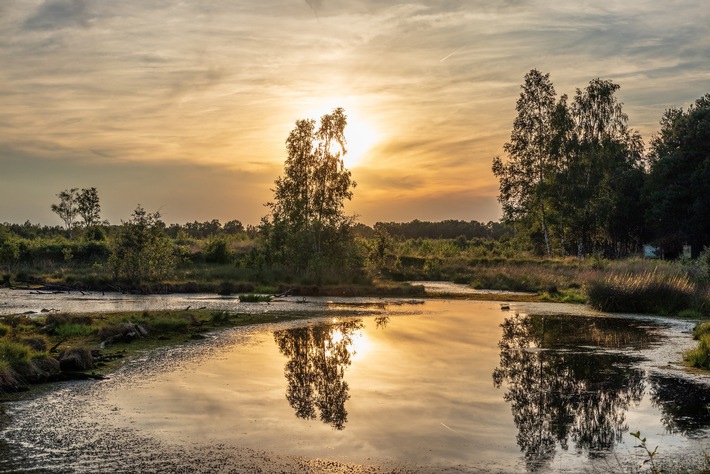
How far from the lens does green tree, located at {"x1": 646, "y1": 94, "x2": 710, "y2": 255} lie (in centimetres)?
5675

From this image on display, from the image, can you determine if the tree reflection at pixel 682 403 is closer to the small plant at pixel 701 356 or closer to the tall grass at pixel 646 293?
the small plant at pixel 701 356

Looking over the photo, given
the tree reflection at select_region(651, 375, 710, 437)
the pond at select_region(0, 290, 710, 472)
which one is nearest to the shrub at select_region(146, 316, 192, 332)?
the pond at select_region(0, 290, 710, 472)

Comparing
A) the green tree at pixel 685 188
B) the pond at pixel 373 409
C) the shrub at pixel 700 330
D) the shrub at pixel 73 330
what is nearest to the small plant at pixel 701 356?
the pond at pixel 373 409

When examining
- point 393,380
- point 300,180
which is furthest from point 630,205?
point 393,380

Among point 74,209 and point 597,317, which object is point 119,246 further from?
point 74,209

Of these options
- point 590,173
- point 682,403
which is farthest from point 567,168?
point 682,403

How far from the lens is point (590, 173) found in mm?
64875

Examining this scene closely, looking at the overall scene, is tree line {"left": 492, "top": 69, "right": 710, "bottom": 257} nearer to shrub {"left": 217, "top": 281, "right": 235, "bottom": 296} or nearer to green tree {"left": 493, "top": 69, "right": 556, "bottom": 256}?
green tree {"left": 493, "top": 69, "right": 556, "bottom": 256}

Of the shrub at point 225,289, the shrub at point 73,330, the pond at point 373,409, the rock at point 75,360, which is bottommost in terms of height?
the pond at point 373,409

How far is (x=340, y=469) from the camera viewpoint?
31.2 ft

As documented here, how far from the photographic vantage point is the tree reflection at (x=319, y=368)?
517 inches

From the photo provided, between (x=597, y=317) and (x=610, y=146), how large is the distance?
39.6 metres

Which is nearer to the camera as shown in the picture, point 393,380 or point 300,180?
point 393,380

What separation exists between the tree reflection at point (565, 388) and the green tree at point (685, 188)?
3676 cm
